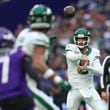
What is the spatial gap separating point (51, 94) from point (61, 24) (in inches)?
214

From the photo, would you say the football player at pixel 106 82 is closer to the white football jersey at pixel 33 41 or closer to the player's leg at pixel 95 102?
the player's leg at pixel 95 102

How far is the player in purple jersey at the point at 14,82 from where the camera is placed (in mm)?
7715

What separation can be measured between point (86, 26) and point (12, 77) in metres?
10.8

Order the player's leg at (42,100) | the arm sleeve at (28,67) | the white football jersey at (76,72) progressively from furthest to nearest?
the white football jersey at (76,72) → the player's leg at (42,100) → the arm sleeve at (28,67)

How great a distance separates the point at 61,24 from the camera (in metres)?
19.5

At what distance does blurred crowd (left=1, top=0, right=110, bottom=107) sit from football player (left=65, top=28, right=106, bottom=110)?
4.46 metres

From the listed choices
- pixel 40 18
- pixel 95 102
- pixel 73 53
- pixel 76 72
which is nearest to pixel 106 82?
pixel 95 102

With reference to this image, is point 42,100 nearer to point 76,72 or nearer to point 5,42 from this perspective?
point 5,42

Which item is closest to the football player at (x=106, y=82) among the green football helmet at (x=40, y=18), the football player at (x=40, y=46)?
the football player at (x=40, y=46)

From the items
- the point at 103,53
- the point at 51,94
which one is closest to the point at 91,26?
the point at 103,53

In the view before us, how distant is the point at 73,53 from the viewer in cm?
1053

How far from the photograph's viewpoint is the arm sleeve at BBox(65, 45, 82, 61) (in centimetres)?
1042

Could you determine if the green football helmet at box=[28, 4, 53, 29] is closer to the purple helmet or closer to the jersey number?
the purple helmet

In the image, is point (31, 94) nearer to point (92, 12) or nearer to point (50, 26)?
point (50, 26)
